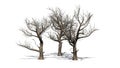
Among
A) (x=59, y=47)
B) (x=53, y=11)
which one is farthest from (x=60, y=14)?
(x=59, y=47)

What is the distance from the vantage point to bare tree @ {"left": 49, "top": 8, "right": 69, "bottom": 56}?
35.0m

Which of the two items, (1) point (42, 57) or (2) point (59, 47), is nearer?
(1) point (42, 57)

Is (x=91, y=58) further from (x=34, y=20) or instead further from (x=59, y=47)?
(x=34, y=20)

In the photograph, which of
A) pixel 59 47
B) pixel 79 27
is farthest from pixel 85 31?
pixel 59 47

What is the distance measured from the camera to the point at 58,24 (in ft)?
116

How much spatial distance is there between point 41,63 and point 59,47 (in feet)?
14.3

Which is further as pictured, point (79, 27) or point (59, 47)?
point (59, 47)

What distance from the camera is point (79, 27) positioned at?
33.7 m

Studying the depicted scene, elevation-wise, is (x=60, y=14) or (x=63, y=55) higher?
(x=60, y=14)

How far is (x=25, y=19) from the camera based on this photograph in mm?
34219

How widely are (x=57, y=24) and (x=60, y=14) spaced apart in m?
0.88

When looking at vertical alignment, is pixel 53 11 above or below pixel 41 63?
above

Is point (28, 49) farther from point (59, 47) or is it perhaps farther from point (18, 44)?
point (59, 47)

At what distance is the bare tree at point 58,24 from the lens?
34969mm
